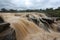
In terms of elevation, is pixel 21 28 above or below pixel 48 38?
above

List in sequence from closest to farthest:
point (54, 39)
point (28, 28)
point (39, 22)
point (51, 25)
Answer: point (54, 39) < point (28, 28) < point (39, 22) < point (51, 25)

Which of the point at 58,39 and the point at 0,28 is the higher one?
the point at 0,28

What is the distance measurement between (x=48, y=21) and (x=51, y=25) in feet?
1.67

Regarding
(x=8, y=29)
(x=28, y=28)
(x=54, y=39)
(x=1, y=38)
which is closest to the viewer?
(x=1, y=38)

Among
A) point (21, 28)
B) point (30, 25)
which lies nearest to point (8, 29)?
point (21, 28)

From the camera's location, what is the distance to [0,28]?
752 cm

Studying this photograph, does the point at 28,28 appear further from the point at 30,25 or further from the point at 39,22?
the point at 39,22

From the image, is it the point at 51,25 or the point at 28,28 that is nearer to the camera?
the point at 28,28

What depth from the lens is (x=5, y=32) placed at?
298 inches

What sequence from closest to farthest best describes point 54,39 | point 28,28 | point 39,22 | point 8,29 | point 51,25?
point 8,29, point 54,39, point 28,28, point 39,22, point 51,25

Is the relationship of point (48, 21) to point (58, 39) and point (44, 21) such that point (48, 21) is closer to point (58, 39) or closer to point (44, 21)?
point (44, 21)

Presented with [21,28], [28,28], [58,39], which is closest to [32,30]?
[28,28]

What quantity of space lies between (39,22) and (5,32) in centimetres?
702

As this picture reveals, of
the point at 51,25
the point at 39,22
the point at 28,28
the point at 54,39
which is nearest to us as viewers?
the point at 54,39
